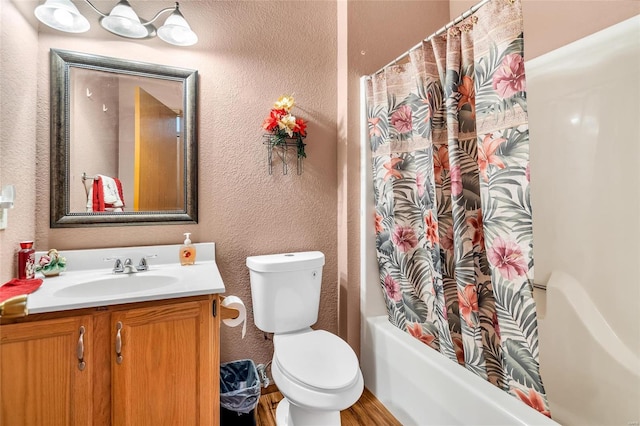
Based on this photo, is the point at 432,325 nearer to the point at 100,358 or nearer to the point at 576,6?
the point at 100,358

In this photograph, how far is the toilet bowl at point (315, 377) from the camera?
4.04ft

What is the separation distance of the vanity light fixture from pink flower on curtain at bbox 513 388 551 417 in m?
2.14

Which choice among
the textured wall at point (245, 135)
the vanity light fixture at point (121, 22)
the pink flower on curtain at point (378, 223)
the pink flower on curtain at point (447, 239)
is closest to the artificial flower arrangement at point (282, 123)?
the textured wall at point (245, 135)

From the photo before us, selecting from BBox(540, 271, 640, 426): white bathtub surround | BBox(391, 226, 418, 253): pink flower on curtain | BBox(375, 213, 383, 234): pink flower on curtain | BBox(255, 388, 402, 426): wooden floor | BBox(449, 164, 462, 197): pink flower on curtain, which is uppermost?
BBox(449, 164, 462, 197): pink flower on curtain

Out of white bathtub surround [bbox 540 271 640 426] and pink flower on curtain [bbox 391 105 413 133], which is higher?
pink flower on curtain [bbox 391 105 413 133]

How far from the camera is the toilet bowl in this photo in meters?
1.23

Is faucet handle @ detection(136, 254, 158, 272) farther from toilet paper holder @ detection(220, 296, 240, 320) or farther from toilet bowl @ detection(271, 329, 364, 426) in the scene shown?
toilet bowl @ detection(271, 329, 364, 426)

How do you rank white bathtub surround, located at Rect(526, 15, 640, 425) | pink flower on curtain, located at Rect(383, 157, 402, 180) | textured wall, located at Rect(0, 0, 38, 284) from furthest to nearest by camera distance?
pink flower on curtain, located at Rect(383, 157, 402, 180) < white bathtub surround, located at Rect(526, 15, 640, 425) < textured wall, located at Rect(0, 0, 38, 284)

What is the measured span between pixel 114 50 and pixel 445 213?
Result: 1.84 meters

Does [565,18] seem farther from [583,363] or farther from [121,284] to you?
[121,284]

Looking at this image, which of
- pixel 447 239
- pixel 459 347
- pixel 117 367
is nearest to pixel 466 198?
pixel 447 239

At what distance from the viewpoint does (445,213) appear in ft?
4.54

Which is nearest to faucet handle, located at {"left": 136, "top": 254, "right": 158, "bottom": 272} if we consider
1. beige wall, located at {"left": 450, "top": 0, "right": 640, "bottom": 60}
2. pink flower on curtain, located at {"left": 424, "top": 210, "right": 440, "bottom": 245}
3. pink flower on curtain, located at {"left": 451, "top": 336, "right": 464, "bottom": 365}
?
pink flower on curtain, located at {"left": 424, "top": 210, "right": 440, "bottom": 245}

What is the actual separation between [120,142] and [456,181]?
1.64 meters
